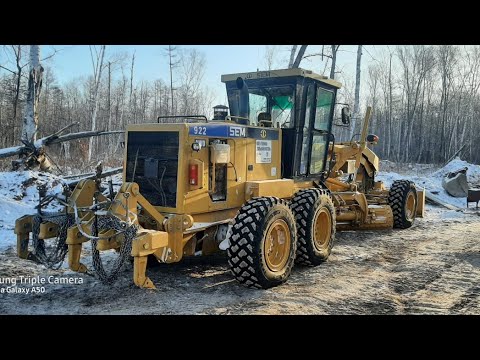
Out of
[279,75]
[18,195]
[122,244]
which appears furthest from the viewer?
[18,195]

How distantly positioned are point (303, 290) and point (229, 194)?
163 cm

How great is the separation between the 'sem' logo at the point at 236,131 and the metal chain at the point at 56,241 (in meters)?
2.30

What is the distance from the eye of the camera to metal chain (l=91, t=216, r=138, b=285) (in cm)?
481

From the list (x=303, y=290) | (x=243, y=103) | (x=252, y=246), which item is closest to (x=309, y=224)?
(x=303, y=290)

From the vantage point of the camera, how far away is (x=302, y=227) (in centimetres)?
631

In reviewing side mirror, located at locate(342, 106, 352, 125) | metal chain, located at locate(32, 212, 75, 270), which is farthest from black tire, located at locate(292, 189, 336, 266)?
metal chain, located at locate(32, 212, 75, 270)

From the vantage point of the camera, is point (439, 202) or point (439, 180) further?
point (439, 180)

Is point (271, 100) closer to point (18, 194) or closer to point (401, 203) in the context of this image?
point (401, 203)

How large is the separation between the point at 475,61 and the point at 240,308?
128ft

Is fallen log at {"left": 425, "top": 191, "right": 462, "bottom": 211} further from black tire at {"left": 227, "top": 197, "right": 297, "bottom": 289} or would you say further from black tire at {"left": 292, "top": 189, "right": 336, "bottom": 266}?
black tire at {"left": 227, "top": 197, "right": 297, "bottom": 289}

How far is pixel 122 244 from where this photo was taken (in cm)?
487

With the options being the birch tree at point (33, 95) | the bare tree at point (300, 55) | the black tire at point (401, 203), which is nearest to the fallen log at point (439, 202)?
the black tire at point (401, 203)

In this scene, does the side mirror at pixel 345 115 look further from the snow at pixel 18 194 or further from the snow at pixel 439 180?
the snow at pixel 18 194
